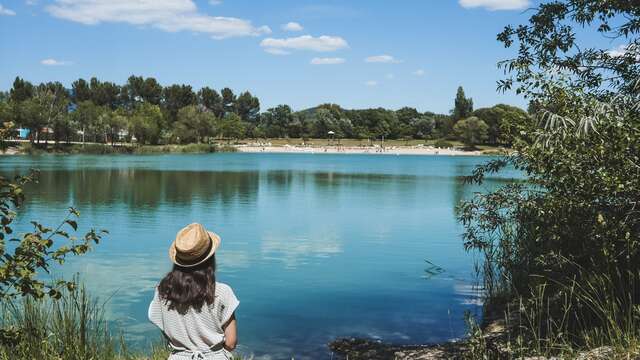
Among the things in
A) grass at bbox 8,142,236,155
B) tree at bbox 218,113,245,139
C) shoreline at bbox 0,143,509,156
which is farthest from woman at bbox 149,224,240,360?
tree at bbox 218,113,245,139

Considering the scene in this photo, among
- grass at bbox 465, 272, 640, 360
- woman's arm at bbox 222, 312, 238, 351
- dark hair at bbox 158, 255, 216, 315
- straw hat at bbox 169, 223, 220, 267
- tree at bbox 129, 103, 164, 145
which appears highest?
tree at bbox 129, 103, 164, 145

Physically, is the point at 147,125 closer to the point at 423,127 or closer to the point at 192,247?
the point at 423,127

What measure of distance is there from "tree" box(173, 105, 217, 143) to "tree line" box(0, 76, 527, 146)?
0.67ft

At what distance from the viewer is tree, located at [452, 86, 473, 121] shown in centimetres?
16100

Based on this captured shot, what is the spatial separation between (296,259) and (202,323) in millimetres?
14073

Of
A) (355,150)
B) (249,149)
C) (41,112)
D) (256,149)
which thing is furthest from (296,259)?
(355,150)

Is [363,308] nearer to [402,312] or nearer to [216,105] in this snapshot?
[402,312]

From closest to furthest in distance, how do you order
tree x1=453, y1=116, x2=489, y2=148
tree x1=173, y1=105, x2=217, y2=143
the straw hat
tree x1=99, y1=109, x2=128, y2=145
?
the straw hat
tree x1=99, y1=109, x2=128, y2=145
tree x1=173, y1=105, x2=217, y2=143
tree x1=453, y1=116, x2=489, y2=148

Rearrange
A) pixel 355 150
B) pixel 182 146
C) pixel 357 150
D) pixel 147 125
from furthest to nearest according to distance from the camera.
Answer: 1. pixel 355 150
2. pixel 357 150
3. pixel 182 146
4. pixel 147 125

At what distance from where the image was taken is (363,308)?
12281mm

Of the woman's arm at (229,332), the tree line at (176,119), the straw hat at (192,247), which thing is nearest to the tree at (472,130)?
the tree line at (176,119)

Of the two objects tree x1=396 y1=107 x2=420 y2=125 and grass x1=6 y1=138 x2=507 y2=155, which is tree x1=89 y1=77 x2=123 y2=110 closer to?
grass x1=6 y1=138 x2=507 y2=155

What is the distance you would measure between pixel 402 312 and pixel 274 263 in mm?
5811

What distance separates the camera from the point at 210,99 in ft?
641
